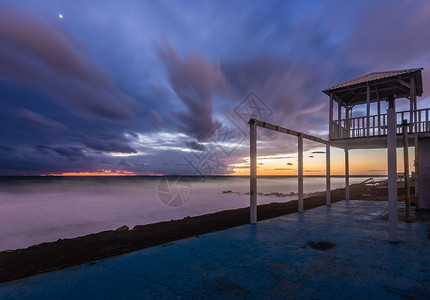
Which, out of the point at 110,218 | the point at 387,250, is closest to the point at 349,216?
the point at 387,250

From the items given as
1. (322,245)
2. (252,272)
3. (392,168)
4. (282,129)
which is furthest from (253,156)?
(252,272)

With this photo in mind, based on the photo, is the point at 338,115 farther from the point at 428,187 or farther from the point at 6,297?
the point at 6,297

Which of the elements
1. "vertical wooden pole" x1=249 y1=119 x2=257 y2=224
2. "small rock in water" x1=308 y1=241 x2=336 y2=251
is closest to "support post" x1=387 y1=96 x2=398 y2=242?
"small rock in water" x1=308 y1=241 x2=336 y2=251

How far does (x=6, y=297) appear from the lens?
3180mm

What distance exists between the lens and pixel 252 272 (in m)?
3.85

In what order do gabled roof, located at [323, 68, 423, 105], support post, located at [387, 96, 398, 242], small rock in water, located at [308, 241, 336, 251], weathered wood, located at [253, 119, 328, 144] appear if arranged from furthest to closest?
gabled roof, located at [323, 68, 423, 105] → weathered wood, located at [253, 119, 328, 144] → support post, located at [387, 96, 398, 242] → small rock in water, located at [308, 241, 336, 251]

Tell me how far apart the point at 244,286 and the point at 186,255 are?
5.82 ft

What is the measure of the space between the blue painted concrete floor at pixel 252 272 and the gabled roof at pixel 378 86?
28.5 ft

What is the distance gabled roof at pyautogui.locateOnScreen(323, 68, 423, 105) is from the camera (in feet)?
36.8

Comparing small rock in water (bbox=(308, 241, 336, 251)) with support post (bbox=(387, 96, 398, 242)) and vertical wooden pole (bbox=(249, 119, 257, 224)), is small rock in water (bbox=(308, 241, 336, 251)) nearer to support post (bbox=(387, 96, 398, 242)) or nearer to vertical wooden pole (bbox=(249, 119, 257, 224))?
support post (bbox=(387, 96, 398, 242))

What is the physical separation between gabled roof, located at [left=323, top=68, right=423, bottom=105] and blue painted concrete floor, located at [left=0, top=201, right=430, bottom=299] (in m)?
8.67

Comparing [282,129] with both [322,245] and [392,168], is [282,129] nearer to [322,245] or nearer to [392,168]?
[392,168]

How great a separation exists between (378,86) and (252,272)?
13893 mm

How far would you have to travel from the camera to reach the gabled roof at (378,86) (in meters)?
11.2
